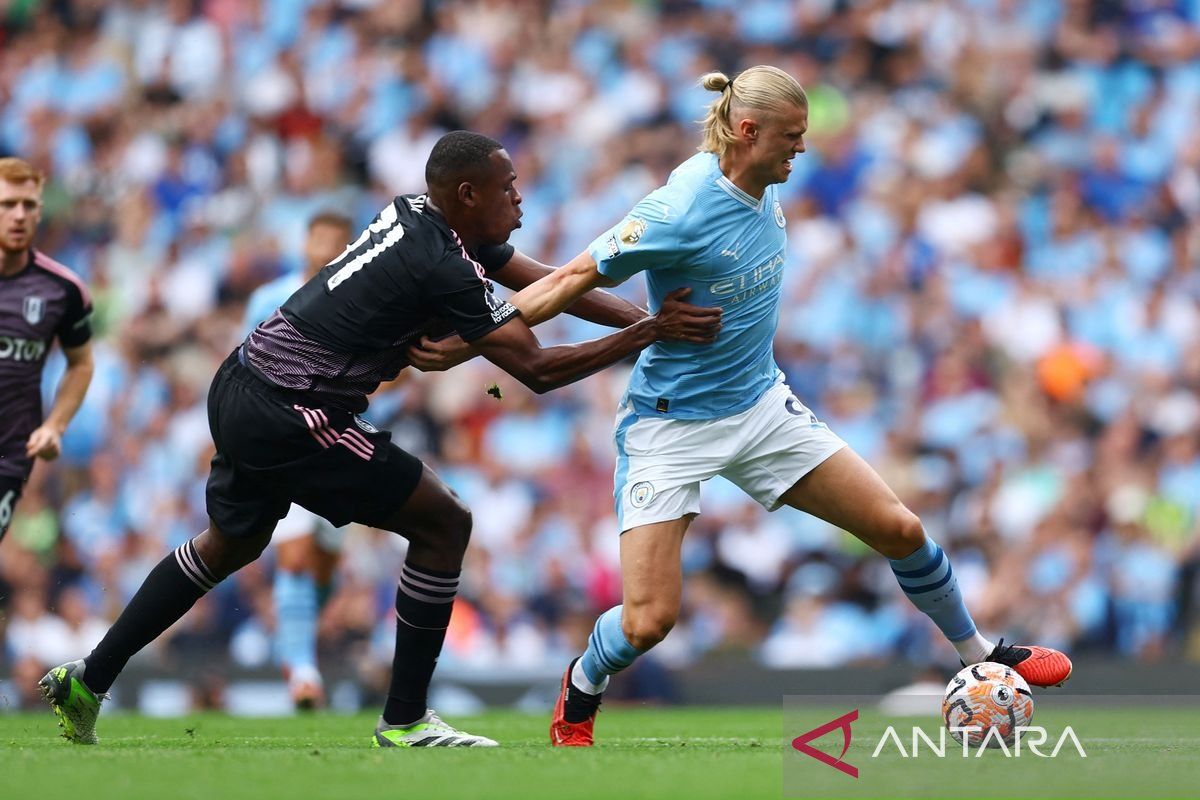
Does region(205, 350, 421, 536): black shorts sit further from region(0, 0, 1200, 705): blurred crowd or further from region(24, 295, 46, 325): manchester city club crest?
region(0, 0, 1200, 705): blurred crowd

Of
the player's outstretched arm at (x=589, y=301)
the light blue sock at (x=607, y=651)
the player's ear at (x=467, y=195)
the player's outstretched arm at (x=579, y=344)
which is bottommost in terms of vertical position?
the light blue sock at (x=607, y=651)

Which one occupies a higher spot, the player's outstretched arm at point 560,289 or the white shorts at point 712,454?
the player's outstretched arm at point 560,289

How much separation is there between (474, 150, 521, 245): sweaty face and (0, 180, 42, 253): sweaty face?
313 centimetres

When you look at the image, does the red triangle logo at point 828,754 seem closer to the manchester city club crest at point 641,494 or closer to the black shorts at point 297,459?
the manchester city club crest at point 641,494

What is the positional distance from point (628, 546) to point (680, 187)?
1.47 metres

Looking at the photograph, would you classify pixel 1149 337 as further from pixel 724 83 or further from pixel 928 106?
pixel 724 83

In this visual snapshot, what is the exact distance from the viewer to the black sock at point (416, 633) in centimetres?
711

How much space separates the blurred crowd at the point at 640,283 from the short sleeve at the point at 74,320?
315 centimetres

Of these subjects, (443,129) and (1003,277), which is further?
(443,129)

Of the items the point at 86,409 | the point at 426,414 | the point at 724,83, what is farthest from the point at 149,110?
the point at 724,83

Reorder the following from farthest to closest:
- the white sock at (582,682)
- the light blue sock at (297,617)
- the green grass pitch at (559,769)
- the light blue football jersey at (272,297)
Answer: the light blue sock at (297,617) → the light blue football jersey at (272,297) → the white sock at (582,682) → the green grass pitch at (559,769)

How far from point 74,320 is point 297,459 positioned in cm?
303

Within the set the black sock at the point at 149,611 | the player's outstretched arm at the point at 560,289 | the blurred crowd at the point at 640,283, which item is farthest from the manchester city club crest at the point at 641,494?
the blurred crowd at the point at 640,283

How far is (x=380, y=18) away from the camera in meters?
18.2
